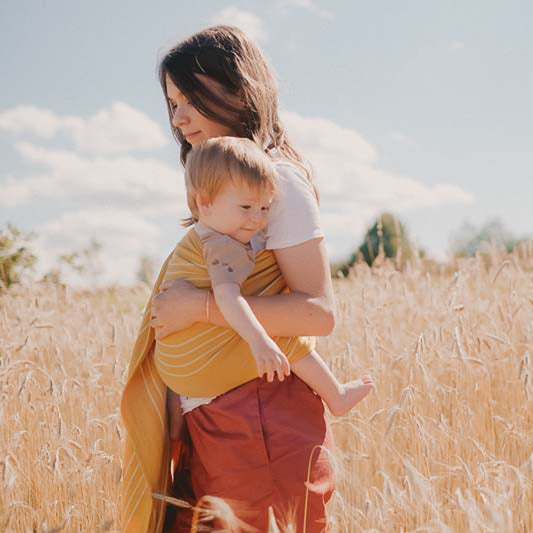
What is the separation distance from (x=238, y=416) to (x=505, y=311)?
8.35 ft

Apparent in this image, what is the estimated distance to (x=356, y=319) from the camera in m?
4.56

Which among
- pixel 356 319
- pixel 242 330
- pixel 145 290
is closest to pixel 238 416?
pixel 242 330

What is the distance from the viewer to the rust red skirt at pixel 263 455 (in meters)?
1.76

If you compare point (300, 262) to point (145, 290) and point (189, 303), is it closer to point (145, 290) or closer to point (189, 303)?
point (189, 303)

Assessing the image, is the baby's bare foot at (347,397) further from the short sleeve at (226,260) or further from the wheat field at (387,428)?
the short sleeve at (226,260)

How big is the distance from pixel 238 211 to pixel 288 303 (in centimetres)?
27

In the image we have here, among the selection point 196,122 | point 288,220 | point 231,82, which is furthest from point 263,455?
point 231,82

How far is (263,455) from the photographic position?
176 cm

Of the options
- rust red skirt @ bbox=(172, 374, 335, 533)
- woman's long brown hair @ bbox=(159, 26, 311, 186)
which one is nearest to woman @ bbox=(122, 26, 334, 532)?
rust red skirt @ bbox=(172, 374, 335, 533)

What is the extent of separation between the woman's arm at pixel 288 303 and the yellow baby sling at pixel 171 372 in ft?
0.13

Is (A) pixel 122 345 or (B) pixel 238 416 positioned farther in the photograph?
(A) pixel 122 345

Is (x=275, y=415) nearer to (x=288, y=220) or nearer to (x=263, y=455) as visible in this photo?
(x=263, y=455)

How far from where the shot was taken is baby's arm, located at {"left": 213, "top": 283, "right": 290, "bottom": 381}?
5.44 feet

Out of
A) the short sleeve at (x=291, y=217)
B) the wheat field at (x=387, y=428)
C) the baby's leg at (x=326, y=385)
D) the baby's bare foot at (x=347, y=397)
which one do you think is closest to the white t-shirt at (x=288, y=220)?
the short sleeve at (x=291, y=217)
